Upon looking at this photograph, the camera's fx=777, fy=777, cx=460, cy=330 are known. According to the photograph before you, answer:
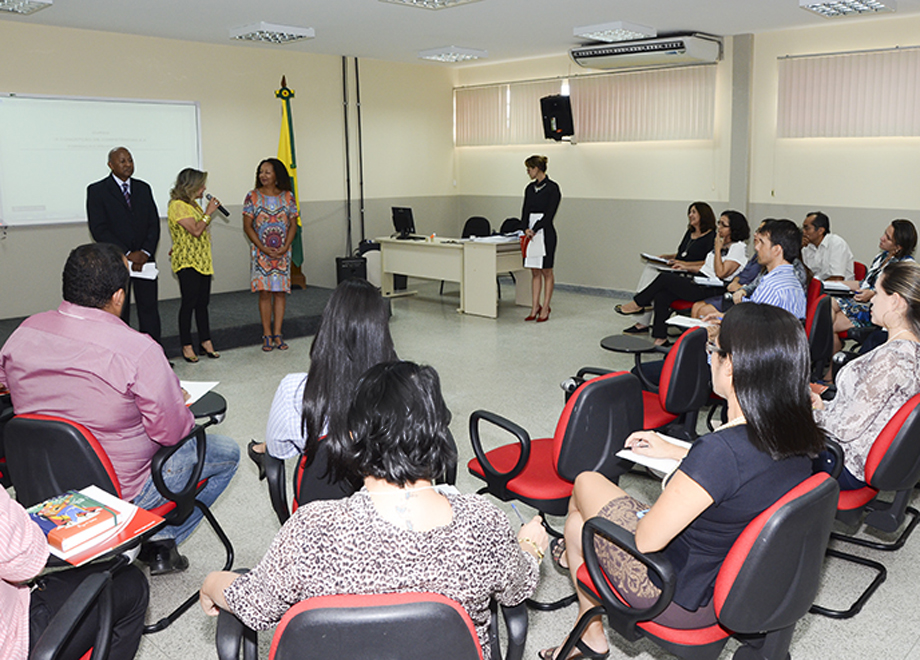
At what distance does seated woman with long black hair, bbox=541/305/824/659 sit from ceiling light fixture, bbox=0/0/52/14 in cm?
591

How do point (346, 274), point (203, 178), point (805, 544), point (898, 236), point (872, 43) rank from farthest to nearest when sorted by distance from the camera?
point (346, 274)
point (872, 43)
point (203, 178)
point (898, 236)
point (805, 544)

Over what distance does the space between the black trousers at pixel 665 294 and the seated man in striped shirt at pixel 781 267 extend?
2139 millimetres

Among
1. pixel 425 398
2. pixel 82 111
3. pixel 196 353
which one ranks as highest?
pixel 82 111

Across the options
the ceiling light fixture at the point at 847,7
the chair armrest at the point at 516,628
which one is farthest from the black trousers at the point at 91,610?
the ceiling light fixture at the point at 847,7

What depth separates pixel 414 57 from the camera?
9.03 meters

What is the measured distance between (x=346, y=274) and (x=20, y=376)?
637 cm

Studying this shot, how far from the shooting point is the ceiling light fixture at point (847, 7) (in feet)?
19.7

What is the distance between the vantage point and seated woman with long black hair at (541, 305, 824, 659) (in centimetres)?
176

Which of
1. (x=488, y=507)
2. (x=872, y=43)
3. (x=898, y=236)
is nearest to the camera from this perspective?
(x=488, y=507)

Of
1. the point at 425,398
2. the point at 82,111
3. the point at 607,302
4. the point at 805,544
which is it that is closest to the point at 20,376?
the point at 425,398

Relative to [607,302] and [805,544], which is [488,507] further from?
[607,302]

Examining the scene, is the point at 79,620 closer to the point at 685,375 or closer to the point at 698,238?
the point at 685,375

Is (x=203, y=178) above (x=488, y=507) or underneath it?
above

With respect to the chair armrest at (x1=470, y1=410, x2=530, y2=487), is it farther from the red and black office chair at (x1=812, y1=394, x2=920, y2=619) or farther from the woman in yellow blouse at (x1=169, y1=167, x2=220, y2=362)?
the woman in yellow blouse at (x1=169, y1=167, x2=220, y2=362)
